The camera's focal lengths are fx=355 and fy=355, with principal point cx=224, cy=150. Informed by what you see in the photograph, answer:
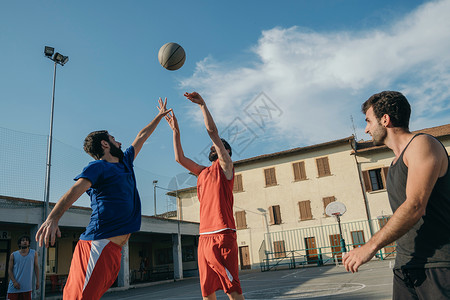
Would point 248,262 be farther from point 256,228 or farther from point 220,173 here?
point 220,173

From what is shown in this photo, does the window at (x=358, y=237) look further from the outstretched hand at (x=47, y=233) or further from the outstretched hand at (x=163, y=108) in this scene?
the outstretched hand at (x=47, y=233)

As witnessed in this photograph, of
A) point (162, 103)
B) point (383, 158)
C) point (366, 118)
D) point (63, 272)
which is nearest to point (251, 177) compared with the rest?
point (383, 158)

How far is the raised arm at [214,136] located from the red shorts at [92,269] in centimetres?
152

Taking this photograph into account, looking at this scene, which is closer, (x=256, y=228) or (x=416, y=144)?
(x=416, y=144)

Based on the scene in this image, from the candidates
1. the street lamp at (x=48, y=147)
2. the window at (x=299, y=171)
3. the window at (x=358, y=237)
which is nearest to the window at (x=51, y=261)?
the street lamp at (x=48, y=147)

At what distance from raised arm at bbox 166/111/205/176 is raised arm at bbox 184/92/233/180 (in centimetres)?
51

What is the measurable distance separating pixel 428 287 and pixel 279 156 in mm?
27741

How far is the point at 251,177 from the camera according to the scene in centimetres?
3028

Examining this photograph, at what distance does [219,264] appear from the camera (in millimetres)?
3615

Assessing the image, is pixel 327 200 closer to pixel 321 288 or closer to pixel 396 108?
pixel 321 288

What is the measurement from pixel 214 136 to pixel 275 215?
25704mm

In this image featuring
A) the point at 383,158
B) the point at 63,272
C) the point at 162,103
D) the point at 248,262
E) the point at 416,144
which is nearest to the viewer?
the point at 416,144

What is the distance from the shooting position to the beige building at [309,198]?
1009 inches

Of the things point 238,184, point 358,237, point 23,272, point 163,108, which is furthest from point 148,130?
point 238,184
